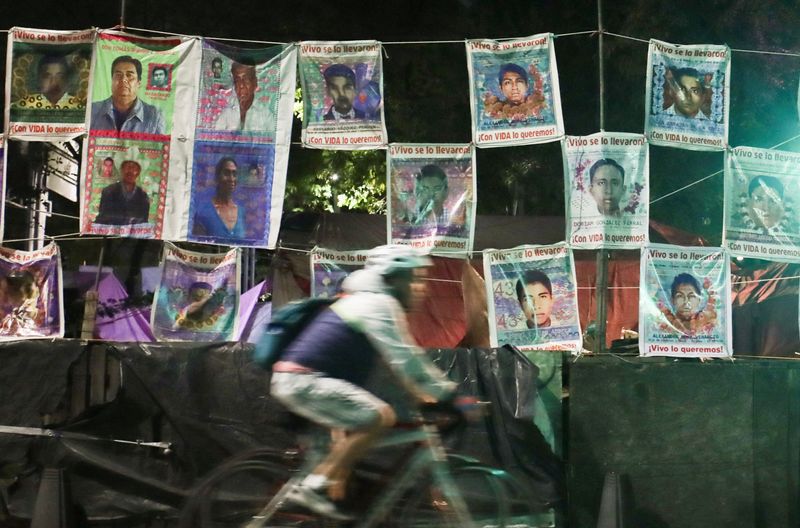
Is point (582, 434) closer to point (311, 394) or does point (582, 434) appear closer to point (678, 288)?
point (678, 288)

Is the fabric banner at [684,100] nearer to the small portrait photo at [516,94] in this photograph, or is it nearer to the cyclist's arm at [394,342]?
the small portrait photo at [516,94]

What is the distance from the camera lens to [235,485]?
5.84 meters

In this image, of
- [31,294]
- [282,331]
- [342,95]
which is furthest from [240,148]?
[282,331]

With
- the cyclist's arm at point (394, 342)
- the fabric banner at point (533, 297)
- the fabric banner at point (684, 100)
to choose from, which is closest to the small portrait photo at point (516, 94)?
the fabric banner at point (684, 100)

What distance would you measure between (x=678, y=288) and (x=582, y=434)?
4.83 ft

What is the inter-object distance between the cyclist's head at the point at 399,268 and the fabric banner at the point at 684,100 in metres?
3.34

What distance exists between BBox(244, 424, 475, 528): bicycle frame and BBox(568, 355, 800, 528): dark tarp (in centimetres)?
228

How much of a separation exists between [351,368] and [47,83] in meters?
4.17

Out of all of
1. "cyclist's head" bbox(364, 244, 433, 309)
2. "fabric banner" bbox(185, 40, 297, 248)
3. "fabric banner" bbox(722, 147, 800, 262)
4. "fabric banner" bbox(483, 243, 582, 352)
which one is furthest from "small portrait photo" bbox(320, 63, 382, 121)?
"fabric banner" bbox(722, 147, 800, 262)

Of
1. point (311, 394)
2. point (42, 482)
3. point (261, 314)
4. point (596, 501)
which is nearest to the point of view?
point (311, 394)

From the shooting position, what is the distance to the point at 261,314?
32.7ft

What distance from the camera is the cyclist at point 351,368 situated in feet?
17.4

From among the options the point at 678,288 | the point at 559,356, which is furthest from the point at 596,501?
→ the point at 678,288

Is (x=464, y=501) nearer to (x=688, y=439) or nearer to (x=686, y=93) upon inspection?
(x=688, y=439)
